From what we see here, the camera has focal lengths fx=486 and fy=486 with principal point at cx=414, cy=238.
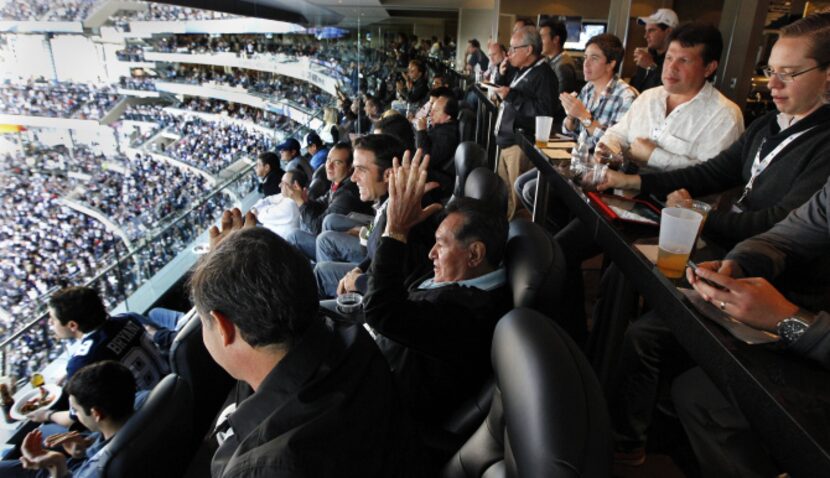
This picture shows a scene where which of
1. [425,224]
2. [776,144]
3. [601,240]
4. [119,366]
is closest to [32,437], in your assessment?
[119,366]

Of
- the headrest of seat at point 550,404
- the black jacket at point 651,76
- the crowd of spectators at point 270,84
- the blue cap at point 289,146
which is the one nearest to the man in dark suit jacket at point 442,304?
the headrest of seat at point 550,404

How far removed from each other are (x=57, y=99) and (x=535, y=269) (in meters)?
4.76

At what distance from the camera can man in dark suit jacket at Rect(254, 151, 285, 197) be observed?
4.92m

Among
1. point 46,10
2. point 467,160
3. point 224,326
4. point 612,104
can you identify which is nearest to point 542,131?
point 467,160

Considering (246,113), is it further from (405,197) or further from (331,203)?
(405,197)

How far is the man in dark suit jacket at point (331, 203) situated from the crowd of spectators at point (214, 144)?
4081 millimetres

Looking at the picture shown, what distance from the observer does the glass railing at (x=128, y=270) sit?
8.20ft

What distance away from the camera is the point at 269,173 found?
4977mm

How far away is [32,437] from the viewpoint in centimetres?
159

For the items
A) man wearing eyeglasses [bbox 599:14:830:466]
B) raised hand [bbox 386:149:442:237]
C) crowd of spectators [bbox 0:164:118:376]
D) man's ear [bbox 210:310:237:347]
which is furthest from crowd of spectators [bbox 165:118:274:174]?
man's ear [bbox 210:310:237:347]

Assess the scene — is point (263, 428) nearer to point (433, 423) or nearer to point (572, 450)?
point (572, 450)

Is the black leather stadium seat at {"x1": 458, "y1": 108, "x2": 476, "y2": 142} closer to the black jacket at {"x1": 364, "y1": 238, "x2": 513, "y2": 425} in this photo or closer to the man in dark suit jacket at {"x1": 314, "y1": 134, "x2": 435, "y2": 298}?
the man in dark suit jacket at {"x1": 314, "y1": 134, "x2": 435, "y2": 298}

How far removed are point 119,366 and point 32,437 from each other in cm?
35

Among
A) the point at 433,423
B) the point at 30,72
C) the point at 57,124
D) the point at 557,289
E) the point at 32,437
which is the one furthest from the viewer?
the point at 57,124
